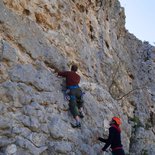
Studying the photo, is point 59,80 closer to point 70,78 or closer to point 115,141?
point 70,78

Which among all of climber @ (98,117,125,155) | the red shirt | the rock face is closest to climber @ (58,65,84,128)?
the red shirt

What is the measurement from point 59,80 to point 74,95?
838 millimetres

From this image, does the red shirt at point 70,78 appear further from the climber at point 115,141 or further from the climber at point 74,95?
the climber at point 115,141

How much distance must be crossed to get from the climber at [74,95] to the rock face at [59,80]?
207 millimetres

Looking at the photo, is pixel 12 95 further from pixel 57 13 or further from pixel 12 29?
pixel 57 13

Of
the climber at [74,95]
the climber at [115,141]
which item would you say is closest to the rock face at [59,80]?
the climber at [74,95]

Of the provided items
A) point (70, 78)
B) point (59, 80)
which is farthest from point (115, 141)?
point (59, 80)

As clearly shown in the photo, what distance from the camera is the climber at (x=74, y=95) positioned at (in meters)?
11.6

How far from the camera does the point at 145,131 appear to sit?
1812 cm

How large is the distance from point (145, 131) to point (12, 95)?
9944 mm

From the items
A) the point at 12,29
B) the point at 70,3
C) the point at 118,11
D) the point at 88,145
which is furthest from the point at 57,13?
the point at 118,11

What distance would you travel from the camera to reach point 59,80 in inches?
480

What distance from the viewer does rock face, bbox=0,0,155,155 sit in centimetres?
1003

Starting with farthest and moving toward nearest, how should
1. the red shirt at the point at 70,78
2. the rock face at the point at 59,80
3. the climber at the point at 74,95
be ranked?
the red shirt at the point at 70,78, the climber at the point at 74,95, the rock face at the point at 59,80
